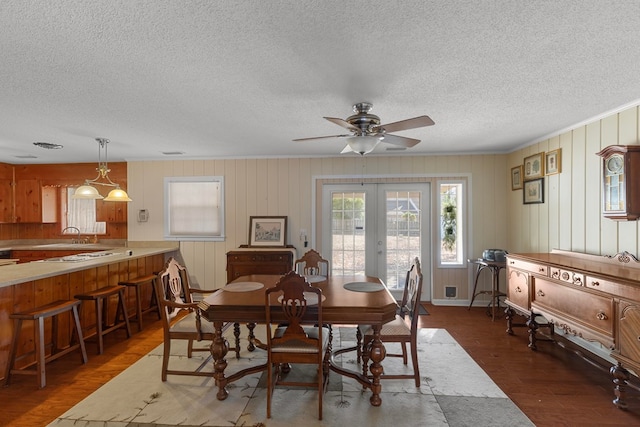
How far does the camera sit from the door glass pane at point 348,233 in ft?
16.5

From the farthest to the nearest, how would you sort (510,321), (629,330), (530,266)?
(510,321) < (530,266) < (629,330)

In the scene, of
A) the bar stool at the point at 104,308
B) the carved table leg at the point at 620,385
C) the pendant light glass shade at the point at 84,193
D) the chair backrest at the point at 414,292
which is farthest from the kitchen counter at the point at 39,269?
the carved table leg at the point at 620,385

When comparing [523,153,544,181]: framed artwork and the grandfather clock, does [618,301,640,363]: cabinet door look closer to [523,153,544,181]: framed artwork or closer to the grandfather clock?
the grandfather clock

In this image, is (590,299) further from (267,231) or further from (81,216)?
(81,216)

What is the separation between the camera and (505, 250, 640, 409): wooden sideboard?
2.17 meters

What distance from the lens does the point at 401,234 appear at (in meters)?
5.00

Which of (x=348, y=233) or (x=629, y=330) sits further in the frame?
(x=348, y=233)

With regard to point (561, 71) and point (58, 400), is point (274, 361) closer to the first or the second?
point (58, 400)

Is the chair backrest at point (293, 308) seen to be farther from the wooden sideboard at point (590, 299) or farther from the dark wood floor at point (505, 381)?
the wooden sideboard at point (590, 299)

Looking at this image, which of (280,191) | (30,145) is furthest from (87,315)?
(280,191)

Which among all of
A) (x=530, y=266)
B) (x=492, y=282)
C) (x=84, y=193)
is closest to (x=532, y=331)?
(x=530, y=266)

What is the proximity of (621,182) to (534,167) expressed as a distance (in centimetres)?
144

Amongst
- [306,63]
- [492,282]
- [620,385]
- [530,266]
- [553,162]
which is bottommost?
[620,385]

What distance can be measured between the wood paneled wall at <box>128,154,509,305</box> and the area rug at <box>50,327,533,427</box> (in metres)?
2.40
